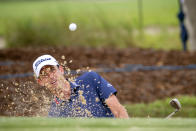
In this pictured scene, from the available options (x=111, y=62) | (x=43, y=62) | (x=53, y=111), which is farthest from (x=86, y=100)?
(x=111, y=62)

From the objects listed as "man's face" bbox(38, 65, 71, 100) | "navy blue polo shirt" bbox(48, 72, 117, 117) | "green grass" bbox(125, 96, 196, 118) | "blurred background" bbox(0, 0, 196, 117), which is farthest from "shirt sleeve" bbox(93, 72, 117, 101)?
"green grass" bbox(125, 96, 196, 118)

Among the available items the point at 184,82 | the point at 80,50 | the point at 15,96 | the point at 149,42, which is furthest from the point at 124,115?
the point at 149,42

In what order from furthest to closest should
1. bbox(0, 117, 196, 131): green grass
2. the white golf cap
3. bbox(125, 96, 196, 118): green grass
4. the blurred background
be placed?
bbox(125, 96, 196, 118): green grass
the blurred background
the white golf cap
bbox(0, 117, 196, 131): green grass

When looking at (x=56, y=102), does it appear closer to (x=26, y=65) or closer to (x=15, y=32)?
(x=26, y=65)

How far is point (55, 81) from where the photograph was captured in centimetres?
408

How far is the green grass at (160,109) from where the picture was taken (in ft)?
21.3

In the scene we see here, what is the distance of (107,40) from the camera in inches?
492

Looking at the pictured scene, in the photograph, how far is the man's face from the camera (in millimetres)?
4079

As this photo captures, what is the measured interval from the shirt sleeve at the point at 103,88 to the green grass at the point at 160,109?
2.28 m

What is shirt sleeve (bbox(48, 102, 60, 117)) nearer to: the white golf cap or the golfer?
the golfer

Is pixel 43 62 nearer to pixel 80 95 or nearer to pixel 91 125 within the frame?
pixel 80 95

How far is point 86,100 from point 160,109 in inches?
103

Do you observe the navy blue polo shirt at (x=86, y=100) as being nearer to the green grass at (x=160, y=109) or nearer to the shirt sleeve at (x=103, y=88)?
the shirt sleeve at (x=103, y=88)

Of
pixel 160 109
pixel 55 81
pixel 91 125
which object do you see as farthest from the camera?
pixel 160 109
